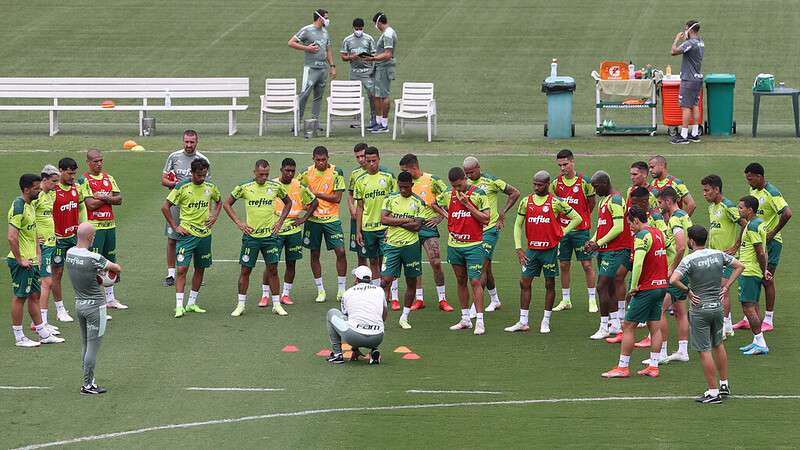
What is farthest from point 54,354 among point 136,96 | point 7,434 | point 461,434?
point 136,96

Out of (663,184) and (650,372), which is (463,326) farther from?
(663,184)

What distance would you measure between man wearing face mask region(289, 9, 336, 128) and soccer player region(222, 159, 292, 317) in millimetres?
10969

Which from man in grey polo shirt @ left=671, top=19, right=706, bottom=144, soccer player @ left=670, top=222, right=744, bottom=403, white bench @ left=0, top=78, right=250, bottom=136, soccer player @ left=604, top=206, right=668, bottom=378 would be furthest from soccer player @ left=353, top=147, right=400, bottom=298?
white bench @ left=0, top=78, right=250, bottom=136

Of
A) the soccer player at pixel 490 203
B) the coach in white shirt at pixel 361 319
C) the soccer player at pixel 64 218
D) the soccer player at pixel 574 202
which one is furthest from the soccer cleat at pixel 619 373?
the soccer player at pixel 64 218

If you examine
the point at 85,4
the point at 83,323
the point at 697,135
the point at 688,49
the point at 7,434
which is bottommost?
the point at 7,434

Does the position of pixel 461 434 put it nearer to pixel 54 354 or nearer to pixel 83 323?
pixel 83 323

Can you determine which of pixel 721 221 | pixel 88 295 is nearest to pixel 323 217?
pixel 88 295

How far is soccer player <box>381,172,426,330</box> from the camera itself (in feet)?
62.5

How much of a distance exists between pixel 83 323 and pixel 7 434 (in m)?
1.92

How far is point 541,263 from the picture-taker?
18703 mm

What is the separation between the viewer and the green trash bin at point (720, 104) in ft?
98.4

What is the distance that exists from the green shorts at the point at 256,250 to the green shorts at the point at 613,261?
199 inches

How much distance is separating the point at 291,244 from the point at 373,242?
128 centimetres

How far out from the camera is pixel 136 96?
32.7 meters
